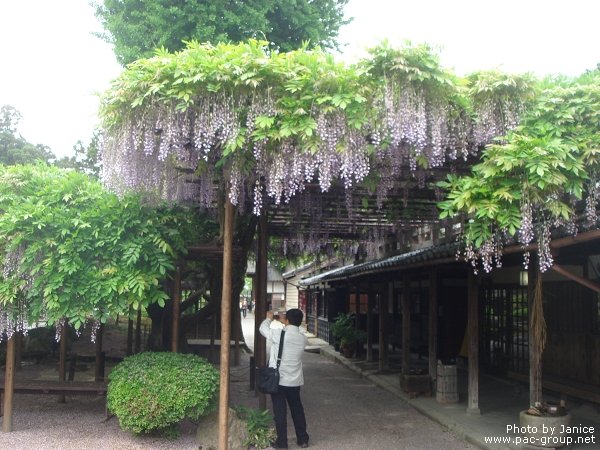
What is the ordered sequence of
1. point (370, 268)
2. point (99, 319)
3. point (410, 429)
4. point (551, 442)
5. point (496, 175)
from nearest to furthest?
point (496, 175) → point (551, 442) → point (99, 319) → point (410, 429) → point (370, 268)

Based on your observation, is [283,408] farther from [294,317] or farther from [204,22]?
[204,22]

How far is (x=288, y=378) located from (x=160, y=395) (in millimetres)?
1471

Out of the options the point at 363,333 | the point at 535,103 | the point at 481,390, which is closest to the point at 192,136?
the point at 535,103

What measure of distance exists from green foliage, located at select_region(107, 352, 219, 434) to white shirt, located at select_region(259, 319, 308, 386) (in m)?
0.80

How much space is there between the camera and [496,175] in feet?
17.3

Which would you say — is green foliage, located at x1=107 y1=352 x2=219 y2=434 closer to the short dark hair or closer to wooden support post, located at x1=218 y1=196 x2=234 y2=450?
wooden support post, located at x1=218 y1=196 x2=234 y2=450

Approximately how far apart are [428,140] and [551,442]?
3.59m

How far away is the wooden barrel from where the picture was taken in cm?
933

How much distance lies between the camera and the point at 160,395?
642 cm

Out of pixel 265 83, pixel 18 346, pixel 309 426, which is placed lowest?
pixel 309 426

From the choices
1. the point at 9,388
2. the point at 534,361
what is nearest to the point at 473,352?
the point at 534,361

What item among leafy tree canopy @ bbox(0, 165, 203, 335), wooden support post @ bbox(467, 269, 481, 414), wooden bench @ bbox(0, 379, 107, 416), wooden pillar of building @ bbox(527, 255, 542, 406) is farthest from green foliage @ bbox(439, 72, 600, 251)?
wooden bench @ bbox(0, 379, 107, 416)

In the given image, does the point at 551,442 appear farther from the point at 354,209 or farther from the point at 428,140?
the point at 354,209

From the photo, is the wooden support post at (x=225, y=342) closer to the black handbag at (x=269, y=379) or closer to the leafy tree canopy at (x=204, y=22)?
the black handbag at (x=269, y=379)
